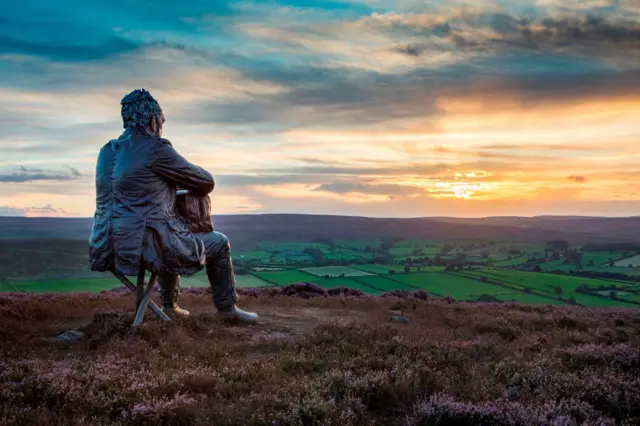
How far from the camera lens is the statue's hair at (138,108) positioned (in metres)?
9.31

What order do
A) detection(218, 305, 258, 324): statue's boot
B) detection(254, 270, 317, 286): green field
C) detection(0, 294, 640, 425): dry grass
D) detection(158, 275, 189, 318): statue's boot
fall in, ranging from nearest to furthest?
detection(0, 294, 640, 425): dry grass → detection(218, 305, 258, 324): statue's boot → detection(158, 275, 189, 318): statue's boot → detection(254, 270, 317, 286): green field

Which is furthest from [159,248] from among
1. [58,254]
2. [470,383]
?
[58,254]

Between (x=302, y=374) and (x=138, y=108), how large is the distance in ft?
18.4

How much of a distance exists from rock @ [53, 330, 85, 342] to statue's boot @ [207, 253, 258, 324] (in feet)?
8.59

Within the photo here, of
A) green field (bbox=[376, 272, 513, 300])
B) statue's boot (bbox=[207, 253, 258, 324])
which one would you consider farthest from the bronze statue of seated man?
green field (bbox=[376, 272, 513, 300])

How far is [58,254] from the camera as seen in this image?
27.3 meters

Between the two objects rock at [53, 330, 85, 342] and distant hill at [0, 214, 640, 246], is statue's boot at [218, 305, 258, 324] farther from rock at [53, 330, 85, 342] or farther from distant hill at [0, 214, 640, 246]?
distant hill at [0, 214, 640, 246]

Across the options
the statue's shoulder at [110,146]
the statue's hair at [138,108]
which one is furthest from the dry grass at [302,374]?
the statue's hair at [138,108]

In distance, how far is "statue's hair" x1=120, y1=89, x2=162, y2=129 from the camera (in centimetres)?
931

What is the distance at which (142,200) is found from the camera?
29.7ft

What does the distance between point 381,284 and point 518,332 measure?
758 inches

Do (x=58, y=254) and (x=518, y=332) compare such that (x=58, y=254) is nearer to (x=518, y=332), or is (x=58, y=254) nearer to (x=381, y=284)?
(x=381, y=284)

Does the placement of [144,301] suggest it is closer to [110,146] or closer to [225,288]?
[225,288]

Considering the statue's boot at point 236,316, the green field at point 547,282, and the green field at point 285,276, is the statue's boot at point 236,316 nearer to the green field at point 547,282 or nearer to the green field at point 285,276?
the green field at point 547,282
